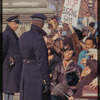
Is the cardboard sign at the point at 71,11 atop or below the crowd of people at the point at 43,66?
atop

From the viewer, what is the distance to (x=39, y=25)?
7.50 meters

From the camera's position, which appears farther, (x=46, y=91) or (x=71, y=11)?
(x=71, y=11)

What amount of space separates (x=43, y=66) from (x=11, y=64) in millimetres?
1466

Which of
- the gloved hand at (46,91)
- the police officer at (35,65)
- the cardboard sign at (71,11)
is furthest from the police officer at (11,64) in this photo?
the cardboard sign at (71,11)

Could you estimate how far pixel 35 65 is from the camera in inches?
291

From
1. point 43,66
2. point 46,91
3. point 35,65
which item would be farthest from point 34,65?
point 46,91

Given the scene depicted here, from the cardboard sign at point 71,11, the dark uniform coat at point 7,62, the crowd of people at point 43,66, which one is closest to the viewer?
the crowd of people at point 43,66

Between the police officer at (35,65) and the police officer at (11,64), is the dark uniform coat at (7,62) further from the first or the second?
the police officer at (35,65)

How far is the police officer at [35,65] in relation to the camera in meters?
7.16

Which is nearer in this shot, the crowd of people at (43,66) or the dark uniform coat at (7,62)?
the crowd of people at (43,66)

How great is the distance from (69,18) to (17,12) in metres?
→ 2.35

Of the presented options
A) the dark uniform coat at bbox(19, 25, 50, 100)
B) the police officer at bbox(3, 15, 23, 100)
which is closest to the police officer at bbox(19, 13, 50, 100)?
the dark uniform coat at bbox(19, 25, 50, 100)

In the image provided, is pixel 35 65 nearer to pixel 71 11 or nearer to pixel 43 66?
pixel 43 66

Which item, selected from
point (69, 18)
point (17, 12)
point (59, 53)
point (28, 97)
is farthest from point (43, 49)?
point (17, 12)
